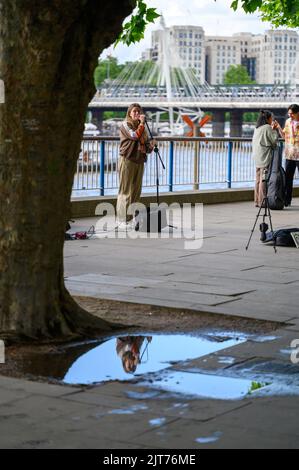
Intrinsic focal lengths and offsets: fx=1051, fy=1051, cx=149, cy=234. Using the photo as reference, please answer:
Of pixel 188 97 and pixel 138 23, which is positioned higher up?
pixel 188 97

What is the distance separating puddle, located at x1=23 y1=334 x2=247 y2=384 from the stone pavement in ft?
0.57

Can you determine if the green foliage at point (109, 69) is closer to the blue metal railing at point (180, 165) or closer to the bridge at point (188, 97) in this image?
the bridge at point (188, 97)

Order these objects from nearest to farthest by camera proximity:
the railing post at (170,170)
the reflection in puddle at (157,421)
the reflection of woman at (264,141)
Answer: the reflection in puddle at (157,421), the reflection of woman at (264,141), the railing post at (170,170)

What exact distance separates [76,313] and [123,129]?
8196 mm

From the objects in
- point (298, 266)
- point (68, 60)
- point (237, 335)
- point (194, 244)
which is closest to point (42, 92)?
point (68, 60)

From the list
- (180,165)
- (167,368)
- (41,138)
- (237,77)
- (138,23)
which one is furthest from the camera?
(237,77)

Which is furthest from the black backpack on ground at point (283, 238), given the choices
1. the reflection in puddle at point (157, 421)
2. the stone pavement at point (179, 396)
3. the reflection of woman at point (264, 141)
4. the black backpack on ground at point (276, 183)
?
the reflection in puddle at point (157, 421)

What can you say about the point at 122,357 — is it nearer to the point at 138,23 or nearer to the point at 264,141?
the point at 138,23

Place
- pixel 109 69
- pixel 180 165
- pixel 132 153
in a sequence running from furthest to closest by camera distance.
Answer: pixel 109 69 < pixel 180 165 < pixel 132 153

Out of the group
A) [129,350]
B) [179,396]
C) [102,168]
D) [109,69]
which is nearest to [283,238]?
[102,168]

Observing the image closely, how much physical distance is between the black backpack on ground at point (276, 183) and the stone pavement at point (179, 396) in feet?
16.7

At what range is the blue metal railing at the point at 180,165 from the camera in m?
18.5

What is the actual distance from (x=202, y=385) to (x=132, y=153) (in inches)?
386

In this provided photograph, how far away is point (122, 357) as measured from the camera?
7504 millimetres
